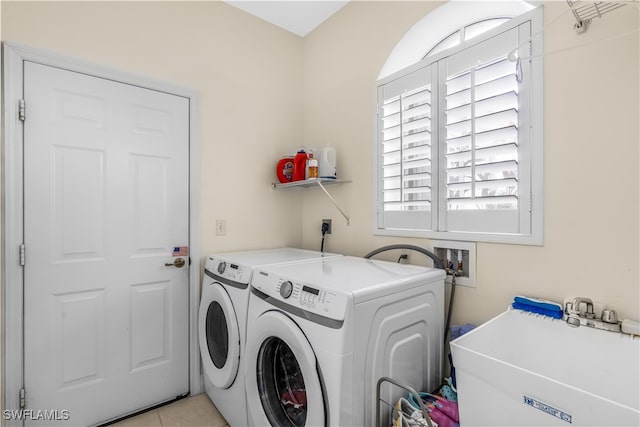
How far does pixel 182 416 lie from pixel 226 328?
645 millimetres

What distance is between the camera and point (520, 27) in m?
1.37

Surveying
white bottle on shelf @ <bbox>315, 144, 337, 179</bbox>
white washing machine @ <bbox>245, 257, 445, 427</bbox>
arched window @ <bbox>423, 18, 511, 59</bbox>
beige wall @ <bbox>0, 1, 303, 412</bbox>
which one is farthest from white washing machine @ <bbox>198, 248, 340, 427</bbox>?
arched window @ <bbox>423, 18, 511, 59</bbox>

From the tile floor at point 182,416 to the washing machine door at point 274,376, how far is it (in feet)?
1.66

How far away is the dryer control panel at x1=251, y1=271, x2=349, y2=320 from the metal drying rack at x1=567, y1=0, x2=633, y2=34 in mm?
1333

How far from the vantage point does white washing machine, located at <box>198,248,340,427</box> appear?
61.2 inches

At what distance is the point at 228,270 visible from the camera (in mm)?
1727

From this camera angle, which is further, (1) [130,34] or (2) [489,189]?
(1) [130,34]

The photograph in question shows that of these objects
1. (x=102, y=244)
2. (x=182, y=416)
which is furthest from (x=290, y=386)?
(x=102, y=244)

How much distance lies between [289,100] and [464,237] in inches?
70.9

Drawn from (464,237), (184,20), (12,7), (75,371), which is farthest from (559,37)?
(75,371)

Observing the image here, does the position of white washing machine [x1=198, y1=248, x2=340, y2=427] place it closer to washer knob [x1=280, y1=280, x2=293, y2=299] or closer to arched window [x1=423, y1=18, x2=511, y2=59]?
washer knob [x1=280, y1=280, x2=293, y2=299]

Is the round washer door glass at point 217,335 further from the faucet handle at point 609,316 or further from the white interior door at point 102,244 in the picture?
the faucet handle at point 609,316

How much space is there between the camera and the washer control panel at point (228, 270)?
1.57 m

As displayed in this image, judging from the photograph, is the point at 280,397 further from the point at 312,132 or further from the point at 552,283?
the point at 312,132
